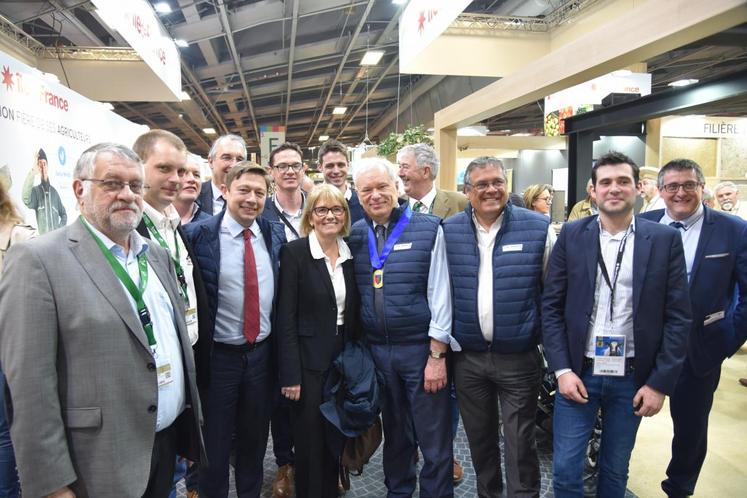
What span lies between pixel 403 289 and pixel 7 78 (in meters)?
2.92

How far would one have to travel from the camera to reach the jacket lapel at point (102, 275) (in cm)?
137

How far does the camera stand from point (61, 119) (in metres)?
3.91

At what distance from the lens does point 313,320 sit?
2.20 metres

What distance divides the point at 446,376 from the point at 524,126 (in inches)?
516

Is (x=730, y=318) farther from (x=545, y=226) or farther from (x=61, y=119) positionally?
(x=61, y=119)

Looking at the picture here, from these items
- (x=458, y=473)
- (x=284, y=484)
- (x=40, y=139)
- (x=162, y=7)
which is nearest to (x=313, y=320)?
(x=284, y=484)

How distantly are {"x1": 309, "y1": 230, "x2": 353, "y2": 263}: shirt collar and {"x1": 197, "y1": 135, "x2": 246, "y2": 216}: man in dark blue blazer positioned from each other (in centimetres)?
107

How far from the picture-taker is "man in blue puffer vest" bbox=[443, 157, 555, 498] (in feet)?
7.06

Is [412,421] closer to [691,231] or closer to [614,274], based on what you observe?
[614,274]

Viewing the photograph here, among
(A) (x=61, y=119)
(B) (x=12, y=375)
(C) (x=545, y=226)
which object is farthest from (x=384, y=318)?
(A) (x=61, y=119)

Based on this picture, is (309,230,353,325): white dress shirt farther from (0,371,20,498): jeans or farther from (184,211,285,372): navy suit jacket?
(0,371,20,498): jeans

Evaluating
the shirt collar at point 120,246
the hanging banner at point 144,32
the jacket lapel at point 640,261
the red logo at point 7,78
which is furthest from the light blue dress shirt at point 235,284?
the red logo at point 7,78

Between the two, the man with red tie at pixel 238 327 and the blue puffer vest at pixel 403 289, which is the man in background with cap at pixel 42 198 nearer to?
the man with red tie at pixel 238 327

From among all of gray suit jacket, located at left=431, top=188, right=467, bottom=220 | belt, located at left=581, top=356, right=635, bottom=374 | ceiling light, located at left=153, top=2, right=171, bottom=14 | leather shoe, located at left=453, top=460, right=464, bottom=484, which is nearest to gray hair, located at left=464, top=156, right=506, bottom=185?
belt, located at left=581, top=356, right=635, bottom=374
